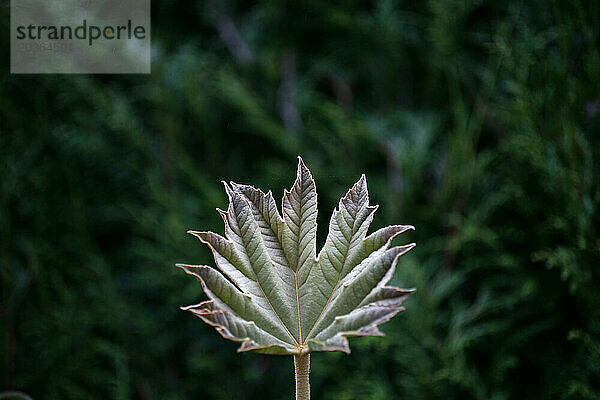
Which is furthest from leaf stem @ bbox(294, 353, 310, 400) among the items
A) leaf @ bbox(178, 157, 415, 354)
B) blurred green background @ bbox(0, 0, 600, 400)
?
blurred green background @ bbox(0, 0, 600, 400)

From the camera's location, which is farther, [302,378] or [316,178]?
[316,178]

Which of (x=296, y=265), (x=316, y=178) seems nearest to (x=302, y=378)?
(x=296, y=265)

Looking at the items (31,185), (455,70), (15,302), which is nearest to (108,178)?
(31,185)

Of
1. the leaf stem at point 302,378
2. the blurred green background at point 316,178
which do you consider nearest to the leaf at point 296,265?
the leaf stem at point 302,378

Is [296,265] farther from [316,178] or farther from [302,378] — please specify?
[316,178]

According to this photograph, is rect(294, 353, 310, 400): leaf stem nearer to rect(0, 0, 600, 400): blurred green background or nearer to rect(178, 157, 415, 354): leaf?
rect(178, 157, 415, 354): leaf
